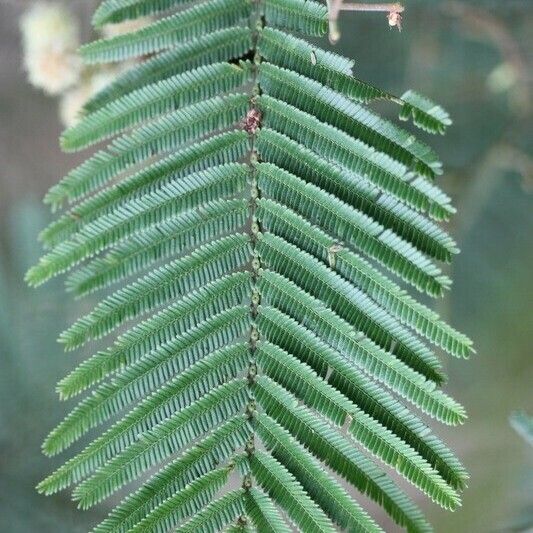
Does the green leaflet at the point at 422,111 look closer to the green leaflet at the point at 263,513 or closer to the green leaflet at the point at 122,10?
the green leaflet at the point at 122,10

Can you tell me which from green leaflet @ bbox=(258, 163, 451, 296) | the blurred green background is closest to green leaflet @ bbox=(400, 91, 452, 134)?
green leaflet @ bbox=(258, 163, 451, 296)

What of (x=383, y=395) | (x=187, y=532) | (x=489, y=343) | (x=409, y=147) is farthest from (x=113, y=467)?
(x=489, y=343)

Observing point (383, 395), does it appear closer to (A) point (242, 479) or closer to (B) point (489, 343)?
(A) point (242, 479)

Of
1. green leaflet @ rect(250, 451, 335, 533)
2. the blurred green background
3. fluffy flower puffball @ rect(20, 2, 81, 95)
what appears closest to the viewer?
green leaflet @ rect(250, 451, 335, 533)

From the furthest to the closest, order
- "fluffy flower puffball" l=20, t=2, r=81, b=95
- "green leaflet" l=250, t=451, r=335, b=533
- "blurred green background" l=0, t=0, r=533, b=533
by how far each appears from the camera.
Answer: "blurred green background" l=0, t=0, r=533, b=533
"fluffy flower puffball" l=20, t=2, r=81, b=95
"green leaflet" l=250, t=451, r=335, b=533

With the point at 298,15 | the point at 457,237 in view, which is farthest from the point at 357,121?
the point at 457,237

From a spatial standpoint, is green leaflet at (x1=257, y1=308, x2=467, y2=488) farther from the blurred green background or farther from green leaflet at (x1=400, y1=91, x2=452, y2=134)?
the blurred green background

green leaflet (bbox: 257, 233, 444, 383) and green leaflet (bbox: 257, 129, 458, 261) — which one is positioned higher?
green leaflet (bbox: 257, 129, 458, 261)

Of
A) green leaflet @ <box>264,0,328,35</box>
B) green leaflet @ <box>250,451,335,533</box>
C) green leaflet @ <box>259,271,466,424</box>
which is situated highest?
green leaflet @ <box>264,0,328,35</box>

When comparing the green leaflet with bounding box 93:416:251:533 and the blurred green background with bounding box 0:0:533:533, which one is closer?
the green leaflet with bounding box 93:416:251:533
